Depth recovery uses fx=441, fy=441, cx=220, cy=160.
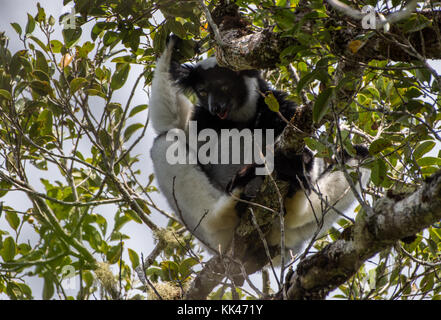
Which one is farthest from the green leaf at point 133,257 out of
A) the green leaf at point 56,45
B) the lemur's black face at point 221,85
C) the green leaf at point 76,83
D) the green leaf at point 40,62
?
the green leaf at point 56,45

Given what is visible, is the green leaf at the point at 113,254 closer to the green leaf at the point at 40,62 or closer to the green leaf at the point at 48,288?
the green leaf at the point at 48,288

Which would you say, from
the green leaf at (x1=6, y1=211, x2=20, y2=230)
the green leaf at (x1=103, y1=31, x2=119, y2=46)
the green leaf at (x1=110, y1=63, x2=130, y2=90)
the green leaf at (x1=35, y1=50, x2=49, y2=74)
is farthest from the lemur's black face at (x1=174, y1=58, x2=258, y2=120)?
the green leaf at (x1=6, y1=211, x2=20, y2=230)

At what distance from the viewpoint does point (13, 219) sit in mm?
4262

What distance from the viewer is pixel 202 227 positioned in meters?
3.64

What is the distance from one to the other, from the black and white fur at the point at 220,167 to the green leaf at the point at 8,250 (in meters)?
1.58

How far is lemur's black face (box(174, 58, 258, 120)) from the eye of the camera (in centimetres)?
419

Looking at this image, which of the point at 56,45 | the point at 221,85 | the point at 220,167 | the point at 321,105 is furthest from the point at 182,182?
the point at 321,105

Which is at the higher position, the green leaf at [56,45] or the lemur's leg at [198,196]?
the green leaf at [56,45]

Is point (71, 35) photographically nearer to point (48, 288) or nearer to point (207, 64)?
point (207, 64)

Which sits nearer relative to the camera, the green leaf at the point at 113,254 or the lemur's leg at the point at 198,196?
the lemur's leg at the point at 198,196

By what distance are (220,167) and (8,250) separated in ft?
6.92

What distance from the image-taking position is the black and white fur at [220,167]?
342 centimetres
